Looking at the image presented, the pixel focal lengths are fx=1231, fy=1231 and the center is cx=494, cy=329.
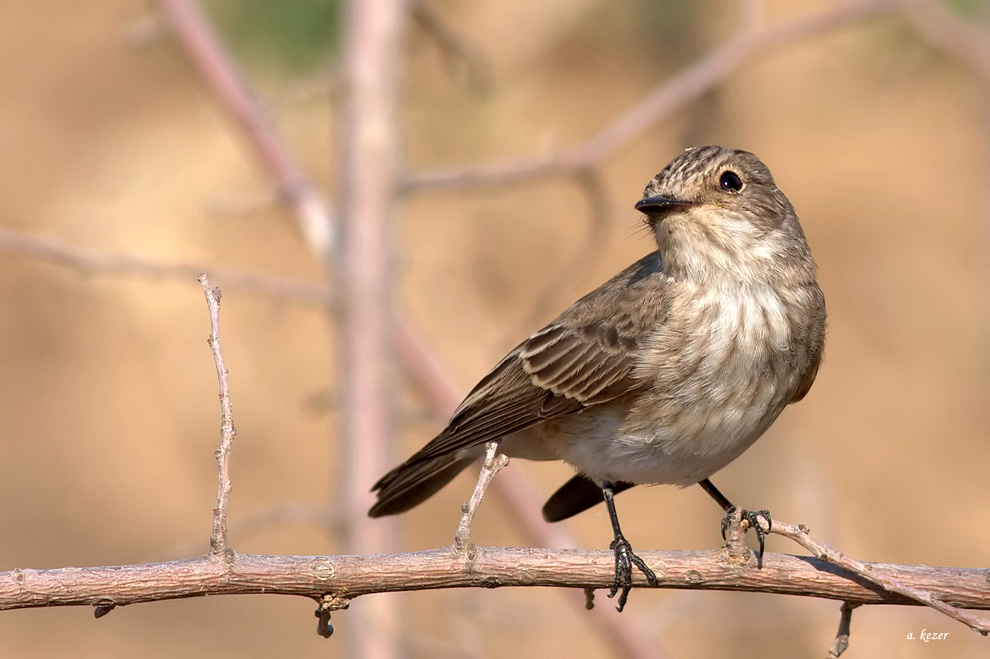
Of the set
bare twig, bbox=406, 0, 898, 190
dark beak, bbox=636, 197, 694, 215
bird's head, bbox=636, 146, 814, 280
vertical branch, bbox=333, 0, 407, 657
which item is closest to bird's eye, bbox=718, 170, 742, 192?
bird's head, bbox=636, 146, 814, 280

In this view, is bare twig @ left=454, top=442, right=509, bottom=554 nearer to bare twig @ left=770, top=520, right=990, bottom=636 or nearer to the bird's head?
bare twig @ left=770, top=520, right=990, bottom=636

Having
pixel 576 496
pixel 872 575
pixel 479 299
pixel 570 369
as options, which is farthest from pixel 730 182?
pixel 479 299

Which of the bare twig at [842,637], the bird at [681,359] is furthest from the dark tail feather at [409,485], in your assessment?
the bare twig at [842,637]

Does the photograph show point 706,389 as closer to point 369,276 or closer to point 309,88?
point 369,276

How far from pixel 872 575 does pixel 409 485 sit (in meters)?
1.70

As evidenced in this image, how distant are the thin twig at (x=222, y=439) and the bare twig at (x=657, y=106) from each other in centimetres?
212

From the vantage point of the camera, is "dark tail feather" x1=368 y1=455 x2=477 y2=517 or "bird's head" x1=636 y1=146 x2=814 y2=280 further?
"dark tail feather" x1=368 y1=455 x2=477 y2=517

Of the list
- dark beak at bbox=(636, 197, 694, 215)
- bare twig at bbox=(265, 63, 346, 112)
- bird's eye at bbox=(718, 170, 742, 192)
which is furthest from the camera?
bare twig at bbox=(265, 63, 346, 112)

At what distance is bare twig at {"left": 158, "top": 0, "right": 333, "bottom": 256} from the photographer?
4.84 m

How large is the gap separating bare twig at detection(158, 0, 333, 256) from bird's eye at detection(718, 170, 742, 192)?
71.1 inches

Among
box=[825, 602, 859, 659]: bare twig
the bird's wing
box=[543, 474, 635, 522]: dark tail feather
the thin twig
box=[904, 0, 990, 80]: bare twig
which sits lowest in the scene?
box=[825, 602, 859, 659]: bare twig

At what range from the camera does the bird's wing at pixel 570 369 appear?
12.9ft

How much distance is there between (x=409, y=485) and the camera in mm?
4113

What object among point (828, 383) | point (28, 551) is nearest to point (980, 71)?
point (828, 383)
